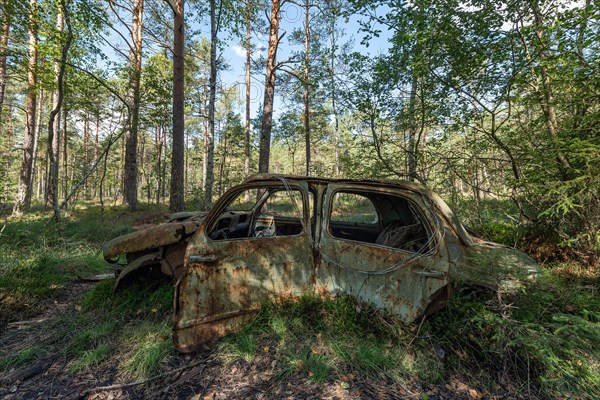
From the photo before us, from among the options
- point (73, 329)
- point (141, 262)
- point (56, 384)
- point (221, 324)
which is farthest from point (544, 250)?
point (73, 329)

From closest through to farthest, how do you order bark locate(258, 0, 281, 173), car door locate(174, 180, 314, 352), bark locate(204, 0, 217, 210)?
car door locate(174, 180, 314, 352)
bark locate(258, 0, 281, 173)
bark locate(204, 0, 217, 210)

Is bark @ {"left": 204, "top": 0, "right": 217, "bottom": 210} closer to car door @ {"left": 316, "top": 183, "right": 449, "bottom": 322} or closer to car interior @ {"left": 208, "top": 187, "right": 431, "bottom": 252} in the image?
car interior @ {"left": 208, "top": 187, "right": 431, "bottom": 252}

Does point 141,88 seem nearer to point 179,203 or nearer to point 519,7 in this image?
point 179,203

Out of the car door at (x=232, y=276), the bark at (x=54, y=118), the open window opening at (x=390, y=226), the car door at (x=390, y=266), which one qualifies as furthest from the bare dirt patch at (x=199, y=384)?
the bark at (x=54, y=118)

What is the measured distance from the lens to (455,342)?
2590 millimetres

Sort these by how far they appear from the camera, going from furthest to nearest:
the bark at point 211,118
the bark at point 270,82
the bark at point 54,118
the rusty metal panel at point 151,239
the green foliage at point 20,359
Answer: the bark at point 211,118
the bark at point 270,82
the bark at point 54,118
the rusty metal panel at point 151,239
the green foliage at point 20,359

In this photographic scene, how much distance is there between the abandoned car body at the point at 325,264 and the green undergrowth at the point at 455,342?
0.18 metres

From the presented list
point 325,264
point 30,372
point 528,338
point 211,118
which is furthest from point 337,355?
point 211,118

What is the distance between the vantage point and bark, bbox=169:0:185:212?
7.80 m

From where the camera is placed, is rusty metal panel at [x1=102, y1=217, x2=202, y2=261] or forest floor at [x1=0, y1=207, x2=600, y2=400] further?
rusty metal panel at [x1=102, y1=217, x2=202, y2=261]

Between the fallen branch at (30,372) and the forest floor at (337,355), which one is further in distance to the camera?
the fallen branch at (30,372)

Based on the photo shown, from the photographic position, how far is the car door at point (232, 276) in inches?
103

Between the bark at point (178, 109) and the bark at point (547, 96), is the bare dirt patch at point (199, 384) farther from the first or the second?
the bark at point (178, 109)

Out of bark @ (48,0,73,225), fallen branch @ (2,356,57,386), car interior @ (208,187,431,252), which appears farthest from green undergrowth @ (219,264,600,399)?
bark @ (48,0,73,225)
